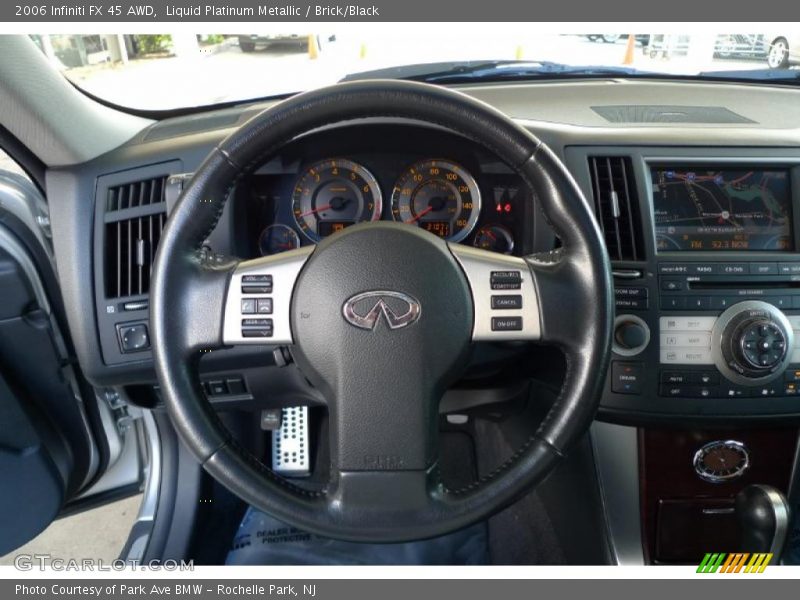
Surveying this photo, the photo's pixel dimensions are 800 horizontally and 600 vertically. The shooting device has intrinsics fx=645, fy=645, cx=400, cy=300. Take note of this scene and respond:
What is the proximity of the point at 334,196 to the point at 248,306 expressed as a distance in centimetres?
43

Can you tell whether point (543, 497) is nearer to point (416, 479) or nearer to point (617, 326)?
point (617, 326)

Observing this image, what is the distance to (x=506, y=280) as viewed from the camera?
41.2 inches

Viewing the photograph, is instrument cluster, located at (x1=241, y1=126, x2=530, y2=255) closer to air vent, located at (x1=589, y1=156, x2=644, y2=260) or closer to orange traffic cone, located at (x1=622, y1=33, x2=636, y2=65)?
air vent, located at (x1=589, y1=156, x2=644, y2=260)

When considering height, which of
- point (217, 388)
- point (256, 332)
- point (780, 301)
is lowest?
point (217, 388)

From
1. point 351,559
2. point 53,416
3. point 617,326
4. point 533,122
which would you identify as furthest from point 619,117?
point 53,416

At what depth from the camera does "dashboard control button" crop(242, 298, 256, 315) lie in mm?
1041

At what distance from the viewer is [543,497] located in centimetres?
183

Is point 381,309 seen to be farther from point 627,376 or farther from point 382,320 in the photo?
point 627,376

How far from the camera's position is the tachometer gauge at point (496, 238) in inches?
55.9

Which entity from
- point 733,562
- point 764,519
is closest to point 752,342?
point 764,519

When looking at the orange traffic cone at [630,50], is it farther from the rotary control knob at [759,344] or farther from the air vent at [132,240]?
the air vent at [132,240]

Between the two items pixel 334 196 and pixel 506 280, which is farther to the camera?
pixel 334 196

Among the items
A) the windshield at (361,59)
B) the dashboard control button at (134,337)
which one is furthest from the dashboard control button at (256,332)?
the windshield at (361,59)

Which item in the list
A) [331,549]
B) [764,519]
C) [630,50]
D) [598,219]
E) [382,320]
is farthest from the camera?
[331,549]
